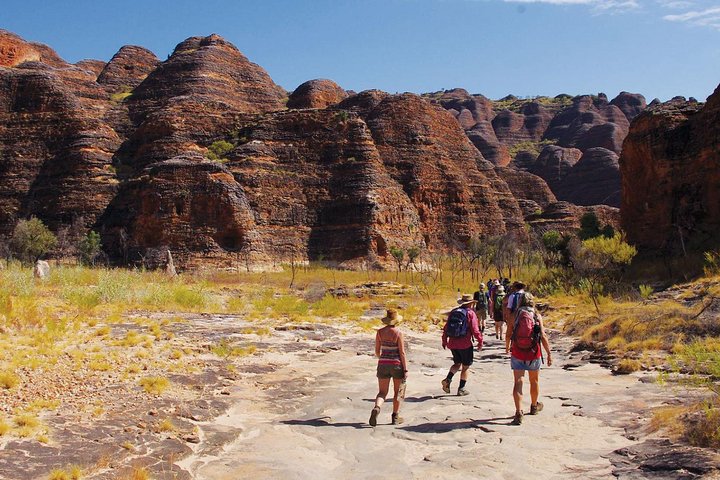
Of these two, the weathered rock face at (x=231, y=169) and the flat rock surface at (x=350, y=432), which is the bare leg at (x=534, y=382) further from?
the weathered rock face at (x=231, y=169)

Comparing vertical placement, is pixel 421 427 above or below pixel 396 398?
below

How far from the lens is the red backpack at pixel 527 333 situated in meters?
8.51

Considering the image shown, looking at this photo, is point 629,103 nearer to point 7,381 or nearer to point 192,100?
point 192,100

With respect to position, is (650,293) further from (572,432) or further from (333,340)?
(572,432)

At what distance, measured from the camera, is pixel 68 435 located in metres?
7.18

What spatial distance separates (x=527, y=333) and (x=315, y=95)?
77135 millimetres

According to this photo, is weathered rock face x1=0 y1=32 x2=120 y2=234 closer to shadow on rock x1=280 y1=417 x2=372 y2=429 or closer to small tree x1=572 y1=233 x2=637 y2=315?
small tree x1=572 y1=233 x2=637 y2=315

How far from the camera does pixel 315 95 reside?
3231 inches

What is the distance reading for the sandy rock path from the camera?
6785mm

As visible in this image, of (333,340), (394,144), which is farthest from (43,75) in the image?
(333,340)

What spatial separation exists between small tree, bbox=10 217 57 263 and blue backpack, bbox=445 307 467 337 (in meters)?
39.8

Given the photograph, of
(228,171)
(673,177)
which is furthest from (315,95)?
(673,177)

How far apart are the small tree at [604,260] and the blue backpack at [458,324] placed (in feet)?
53.2

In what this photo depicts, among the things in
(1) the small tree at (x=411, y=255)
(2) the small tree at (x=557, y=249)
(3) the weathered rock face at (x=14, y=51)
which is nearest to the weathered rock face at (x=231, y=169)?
(1) the small tree at (x=411, y=255)
